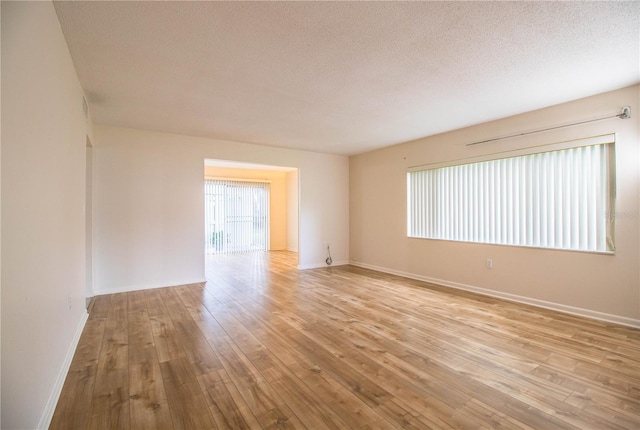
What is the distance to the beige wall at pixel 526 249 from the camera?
320 centimetres

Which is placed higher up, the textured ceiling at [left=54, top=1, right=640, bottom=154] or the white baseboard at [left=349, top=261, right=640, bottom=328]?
the textured ceiling at [left=54, top=1, right=640, bottom=154]

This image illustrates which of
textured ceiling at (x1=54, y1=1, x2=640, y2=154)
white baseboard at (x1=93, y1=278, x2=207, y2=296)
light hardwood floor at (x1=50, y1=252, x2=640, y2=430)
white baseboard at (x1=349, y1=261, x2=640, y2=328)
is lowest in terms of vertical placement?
light hardwood floor at (x1=50, y1=252, x2=640, y2=430)

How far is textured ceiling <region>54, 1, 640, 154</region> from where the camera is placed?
200cm

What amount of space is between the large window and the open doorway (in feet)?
15.8

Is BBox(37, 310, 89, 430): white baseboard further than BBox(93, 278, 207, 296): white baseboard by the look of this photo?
No

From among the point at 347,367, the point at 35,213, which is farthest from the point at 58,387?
the point at 347,367

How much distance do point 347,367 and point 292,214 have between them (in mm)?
7504

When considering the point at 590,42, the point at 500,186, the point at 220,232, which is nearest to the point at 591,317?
the point at 500,186

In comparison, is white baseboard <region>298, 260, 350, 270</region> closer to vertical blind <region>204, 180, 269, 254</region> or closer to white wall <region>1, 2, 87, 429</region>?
vertical blind <region>204, 180, 269, 254</region>

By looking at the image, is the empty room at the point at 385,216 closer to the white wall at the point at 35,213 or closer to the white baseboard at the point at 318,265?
the white wall at the point at 35,213

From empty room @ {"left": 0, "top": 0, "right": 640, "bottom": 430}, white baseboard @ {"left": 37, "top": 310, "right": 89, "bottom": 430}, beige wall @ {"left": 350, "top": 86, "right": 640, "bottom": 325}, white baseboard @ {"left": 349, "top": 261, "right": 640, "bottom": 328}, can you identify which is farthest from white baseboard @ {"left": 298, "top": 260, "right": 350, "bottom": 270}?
white baseboard @ {"left": 37, "top": 310, "right": 89, "bottom": 430}

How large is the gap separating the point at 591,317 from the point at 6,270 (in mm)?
4984

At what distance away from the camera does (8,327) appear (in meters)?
1.27

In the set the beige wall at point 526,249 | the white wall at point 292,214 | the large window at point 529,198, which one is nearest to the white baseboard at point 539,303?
the beige wall at point 526,249
